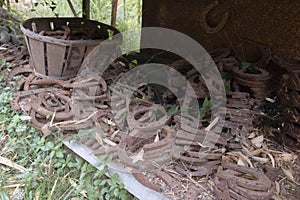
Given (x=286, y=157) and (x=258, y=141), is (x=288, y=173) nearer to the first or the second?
(x=286, y=157)

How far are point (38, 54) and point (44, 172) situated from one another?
1180 mm

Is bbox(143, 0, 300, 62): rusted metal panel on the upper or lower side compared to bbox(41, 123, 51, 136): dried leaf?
upper

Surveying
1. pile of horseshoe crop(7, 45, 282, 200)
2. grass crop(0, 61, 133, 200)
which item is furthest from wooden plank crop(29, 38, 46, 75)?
grass crop(0, 61, 133, 200)

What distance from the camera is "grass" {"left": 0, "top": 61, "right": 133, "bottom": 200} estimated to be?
168cm

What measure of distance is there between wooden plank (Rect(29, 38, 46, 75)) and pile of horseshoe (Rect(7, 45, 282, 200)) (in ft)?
0.34

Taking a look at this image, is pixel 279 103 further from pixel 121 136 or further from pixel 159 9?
pixel 159 9

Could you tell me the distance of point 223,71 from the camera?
2.21m

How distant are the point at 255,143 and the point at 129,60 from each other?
179cm

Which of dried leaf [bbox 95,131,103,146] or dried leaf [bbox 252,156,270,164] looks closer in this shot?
dried leaf [bbox 252,156,270,164]

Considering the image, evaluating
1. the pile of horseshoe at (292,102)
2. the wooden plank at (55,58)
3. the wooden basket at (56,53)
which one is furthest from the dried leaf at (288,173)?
the wooden plank at (55,58)

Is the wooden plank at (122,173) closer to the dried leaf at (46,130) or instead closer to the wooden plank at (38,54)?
the dried leaf at (46,130)

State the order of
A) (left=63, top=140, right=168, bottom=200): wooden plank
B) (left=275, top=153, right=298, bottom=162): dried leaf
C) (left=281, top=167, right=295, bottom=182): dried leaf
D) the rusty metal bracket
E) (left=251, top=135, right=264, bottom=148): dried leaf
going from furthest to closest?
the rusty metal bracket → (left=251, top=135, right=264, bottom=148): dried leaf → (left=275, top=153, right=298, bottom=162): dried leaf → (left=281, top=167, right=295, bottom=182): dried leaf → (left=63, top=140, right=168, bottom=200): wooden plank

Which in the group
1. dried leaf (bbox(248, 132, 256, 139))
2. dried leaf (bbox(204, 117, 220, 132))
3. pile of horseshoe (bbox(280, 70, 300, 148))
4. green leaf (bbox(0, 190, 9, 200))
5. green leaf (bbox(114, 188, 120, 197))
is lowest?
green leaf (bbox(0, 190, 9, 200))

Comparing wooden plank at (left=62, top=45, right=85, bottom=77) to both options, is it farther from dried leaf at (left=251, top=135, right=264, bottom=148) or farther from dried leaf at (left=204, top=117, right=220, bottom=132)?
dried leaf at (left=251, top=135, right=264, bottom=148)
